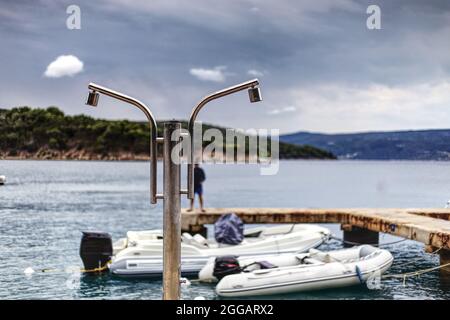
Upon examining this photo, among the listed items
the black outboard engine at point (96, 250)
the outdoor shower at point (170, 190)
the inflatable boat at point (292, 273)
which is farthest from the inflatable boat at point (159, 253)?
the outdoor shower at point (170, 190)

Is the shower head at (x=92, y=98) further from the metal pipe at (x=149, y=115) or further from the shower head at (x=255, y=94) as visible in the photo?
the shower head at (x=255, y=94)

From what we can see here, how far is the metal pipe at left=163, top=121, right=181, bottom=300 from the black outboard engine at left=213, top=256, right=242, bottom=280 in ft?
26.7

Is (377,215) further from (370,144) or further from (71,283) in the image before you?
(370,144)

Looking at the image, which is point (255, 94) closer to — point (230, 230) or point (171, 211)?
point (171, 211)

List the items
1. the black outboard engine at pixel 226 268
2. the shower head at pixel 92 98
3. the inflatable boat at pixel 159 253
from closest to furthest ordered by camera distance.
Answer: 1. the shower head at pixel 92 98
2. the black outboard engine at pixel 226 268
3. the inflatable boat at pixel 159 253

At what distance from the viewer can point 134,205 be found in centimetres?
4275

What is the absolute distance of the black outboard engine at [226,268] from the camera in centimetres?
1195

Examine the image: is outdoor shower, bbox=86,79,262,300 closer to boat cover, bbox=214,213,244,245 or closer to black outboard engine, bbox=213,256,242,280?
black outboard engine, bbox=213,256,242,280

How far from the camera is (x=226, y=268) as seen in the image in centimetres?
1200

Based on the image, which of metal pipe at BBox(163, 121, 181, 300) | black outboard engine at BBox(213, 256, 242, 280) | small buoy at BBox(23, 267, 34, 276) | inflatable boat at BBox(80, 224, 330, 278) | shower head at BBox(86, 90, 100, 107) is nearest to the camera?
metal pipe at BBox(163, 121, 181, 300)

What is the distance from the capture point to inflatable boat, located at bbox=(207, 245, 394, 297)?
10977 millimetres

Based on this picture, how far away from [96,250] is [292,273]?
4.20 metres

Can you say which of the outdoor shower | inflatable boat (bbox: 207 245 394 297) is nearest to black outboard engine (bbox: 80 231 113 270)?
inflatable boat (bbox: 207 245 394 297)
